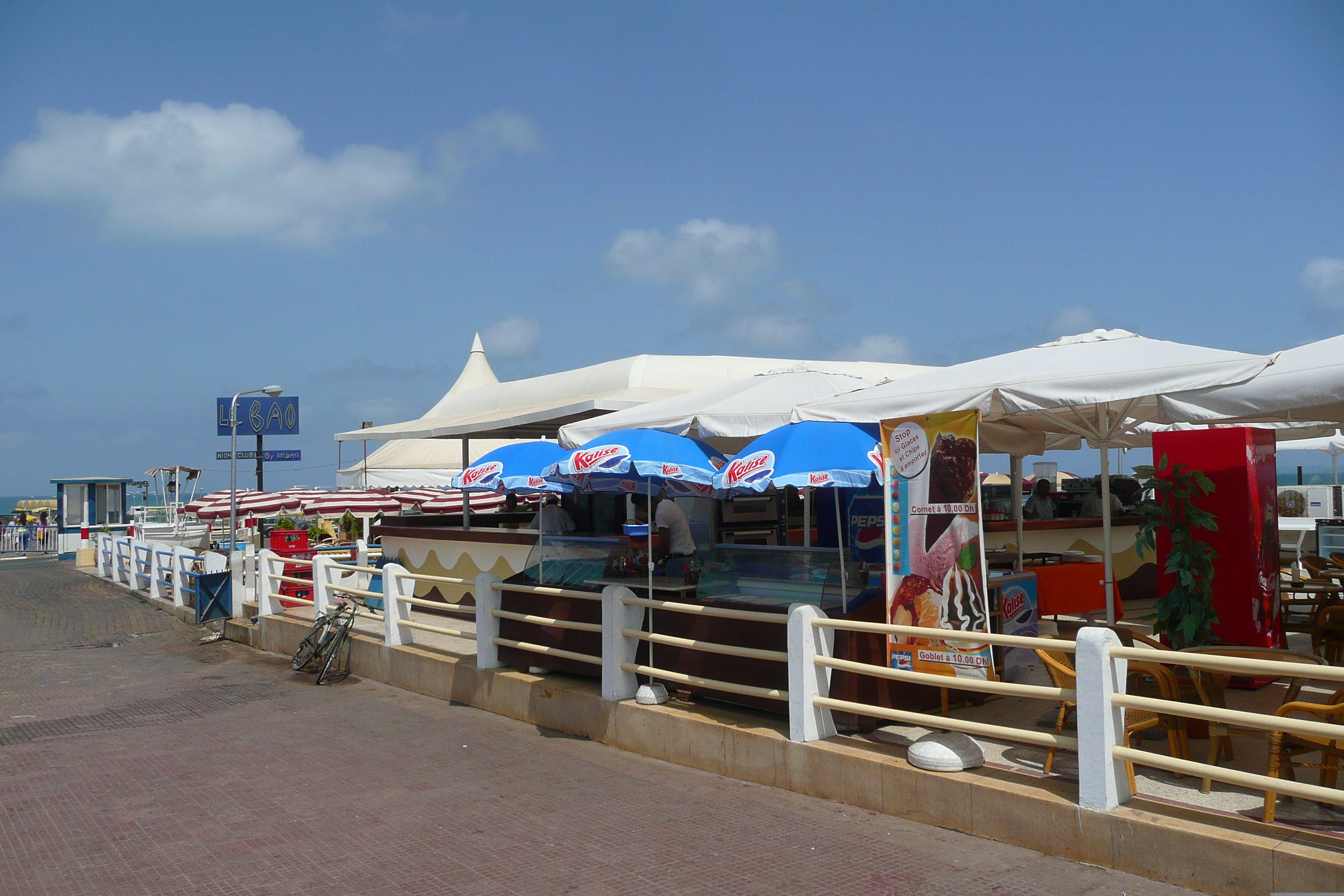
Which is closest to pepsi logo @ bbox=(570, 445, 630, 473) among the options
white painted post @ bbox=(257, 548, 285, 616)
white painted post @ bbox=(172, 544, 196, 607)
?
white painted post @ bbox=(257, 548, 285, 616)

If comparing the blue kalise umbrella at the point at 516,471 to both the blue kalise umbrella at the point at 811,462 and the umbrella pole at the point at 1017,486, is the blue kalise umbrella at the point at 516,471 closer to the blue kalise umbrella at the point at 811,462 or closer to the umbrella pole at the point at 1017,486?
the blue kalise umbrella at the point at 811,462

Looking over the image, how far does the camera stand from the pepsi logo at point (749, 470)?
22.0 ft

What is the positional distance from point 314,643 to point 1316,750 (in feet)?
34.4

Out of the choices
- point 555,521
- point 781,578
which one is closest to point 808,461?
point 781,578

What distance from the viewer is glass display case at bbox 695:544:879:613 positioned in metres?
7.20

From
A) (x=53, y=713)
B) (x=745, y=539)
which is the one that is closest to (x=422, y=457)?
(x=745, y=539)

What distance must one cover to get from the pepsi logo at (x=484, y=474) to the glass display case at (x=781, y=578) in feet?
9.69

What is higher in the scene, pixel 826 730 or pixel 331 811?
pixel 826 730

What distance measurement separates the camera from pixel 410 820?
6324 mm

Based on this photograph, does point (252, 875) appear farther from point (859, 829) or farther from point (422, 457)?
point (422, 457)

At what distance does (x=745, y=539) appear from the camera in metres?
14.7

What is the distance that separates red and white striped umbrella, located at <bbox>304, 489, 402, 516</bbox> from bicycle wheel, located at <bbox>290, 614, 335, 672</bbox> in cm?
920

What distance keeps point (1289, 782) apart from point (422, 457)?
1469 inches

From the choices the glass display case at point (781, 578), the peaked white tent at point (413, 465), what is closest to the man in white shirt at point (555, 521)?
the glass display case at point (781, 578)
